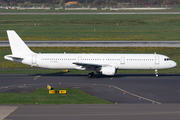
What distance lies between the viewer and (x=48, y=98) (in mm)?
32438

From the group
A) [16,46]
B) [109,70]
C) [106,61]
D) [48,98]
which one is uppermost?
[16,46]

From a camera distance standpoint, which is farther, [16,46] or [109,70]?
[16,46]

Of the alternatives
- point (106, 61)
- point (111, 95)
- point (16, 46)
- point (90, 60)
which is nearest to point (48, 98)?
point (111, 95)

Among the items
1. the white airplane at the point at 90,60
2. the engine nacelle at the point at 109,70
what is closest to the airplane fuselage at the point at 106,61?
the white airplane at the point at 90,60

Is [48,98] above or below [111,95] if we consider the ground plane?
above

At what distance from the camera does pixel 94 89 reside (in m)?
38.5

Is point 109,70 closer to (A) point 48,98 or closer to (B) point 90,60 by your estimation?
(B) point 90,60

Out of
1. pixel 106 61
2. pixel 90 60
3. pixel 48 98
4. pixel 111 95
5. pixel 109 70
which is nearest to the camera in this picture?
pixel 48 98

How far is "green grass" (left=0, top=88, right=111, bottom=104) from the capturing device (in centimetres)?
3062

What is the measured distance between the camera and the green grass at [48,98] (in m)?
30.6

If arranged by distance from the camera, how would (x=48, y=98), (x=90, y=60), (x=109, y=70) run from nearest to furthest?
1. (x=48, y=98)
2. (x=109, y=70)
3. (x=90, y=60)

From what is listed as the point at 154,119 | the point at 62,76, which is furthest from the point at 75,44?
the point at 154,119

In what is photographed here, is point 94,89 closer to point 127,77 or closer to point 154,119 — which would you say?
point 127,77

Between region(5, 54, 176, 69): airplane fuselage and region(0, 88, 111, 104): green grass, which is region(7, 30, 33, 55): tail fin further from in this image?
region(0, 88, 111, 104): green grass
